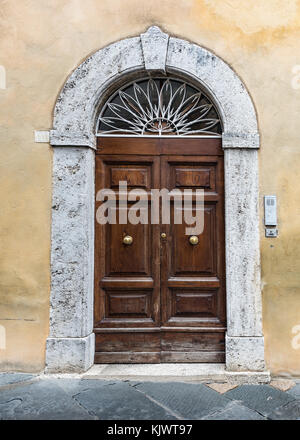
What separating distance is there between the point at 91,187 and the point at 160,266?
1149mm

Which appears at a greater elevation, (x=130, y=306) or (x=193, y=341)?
(x=130, y=306)

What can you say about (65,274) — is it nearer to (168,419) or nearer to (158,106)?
(168,419)

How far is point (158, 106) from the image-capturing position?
12.2 feet

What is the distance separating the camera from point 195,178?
11.9 feet

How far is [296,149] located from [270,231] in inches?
35.8

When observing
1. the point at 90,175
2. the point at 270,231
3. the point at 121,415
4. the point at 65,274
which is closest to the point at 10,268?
the point at 65,274

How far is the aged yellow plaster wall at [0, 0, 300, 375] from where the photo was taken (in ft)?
11.1

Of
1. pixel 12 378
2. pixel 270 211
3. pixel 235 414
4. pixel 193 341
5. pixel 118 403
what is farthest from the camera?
pixel 193 341

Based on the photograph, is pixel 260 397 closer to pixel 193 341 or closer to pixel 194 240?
pixel 193 341

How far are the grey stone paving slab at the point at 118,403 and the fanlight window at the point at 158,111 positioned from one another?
8.56 feet

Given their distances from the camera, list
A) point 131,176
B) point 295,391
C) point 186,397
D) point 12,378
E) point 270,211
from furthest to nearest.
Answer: point 131,176
point 270,211
point 12,378
point 295,391
point 186,397

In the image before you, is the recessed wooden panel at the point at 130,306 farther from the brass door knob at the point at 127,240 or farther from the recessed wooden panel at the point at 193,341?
the brass door knob at the point at 127,240

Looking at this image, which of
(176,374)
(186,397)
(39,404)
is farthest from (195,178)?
(39,404)

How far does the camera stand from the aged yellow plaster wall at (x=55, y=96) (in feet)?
11.1
